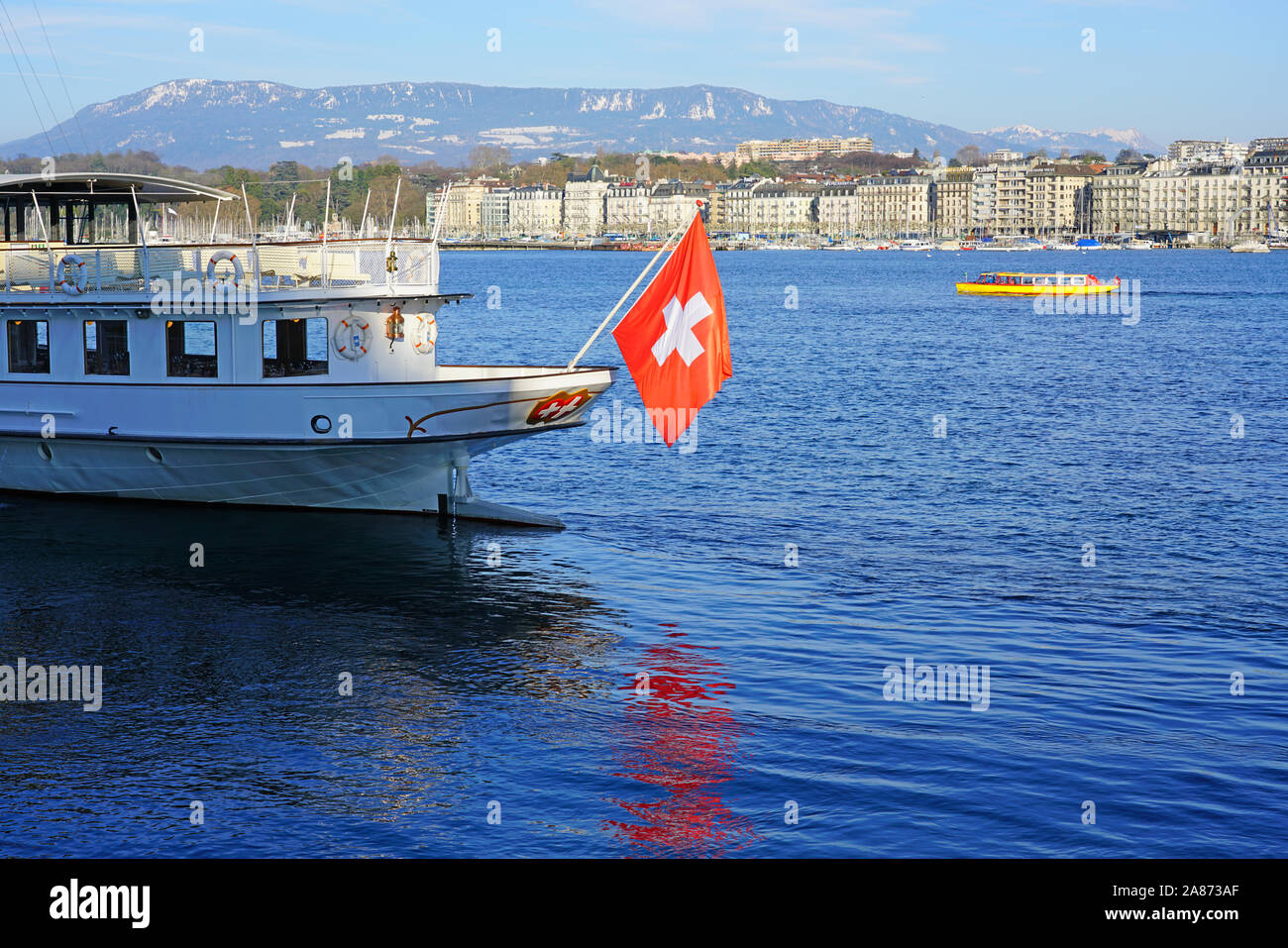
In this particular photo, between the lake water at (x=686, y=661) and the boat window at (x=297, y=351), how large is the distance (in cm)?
310

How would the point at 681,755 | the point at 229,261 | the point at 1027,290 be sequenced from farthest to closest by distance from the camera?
the point at 1027,290
the point at 229,261
the point at 681,755

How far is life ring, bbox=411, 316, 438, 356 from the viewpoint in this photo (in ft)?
91.8

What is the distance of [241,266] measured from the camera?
27.7 metres

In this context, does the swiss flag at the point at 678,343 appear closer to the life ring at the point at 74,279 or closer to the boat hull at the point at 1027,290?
the life ring at the point at 74,279

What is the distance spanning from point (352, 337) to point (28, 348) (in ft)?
23.0

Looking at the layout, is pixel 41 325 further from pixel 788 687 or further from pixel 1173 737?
pixel 1173 737

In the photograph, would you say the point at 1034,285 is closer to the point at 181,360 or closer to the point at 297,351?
the point at 297,351

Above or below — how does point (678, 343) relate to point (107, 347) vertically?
above

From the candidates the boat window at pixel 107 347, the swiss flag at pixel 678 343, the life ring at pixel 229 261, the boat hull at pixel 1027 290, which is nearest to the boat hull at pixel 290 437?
the boat window at pixel 107 347

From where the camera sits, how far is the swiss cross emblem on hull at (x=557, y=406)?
88.0 ft

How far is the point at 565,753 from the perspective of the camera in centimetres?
1673

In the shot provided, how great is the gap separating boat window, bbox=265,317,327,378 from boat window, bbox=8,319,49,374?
198 inches

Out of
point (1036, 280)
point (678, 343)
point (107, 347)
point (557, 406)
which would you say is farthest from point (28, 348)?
point (1036, 280)
